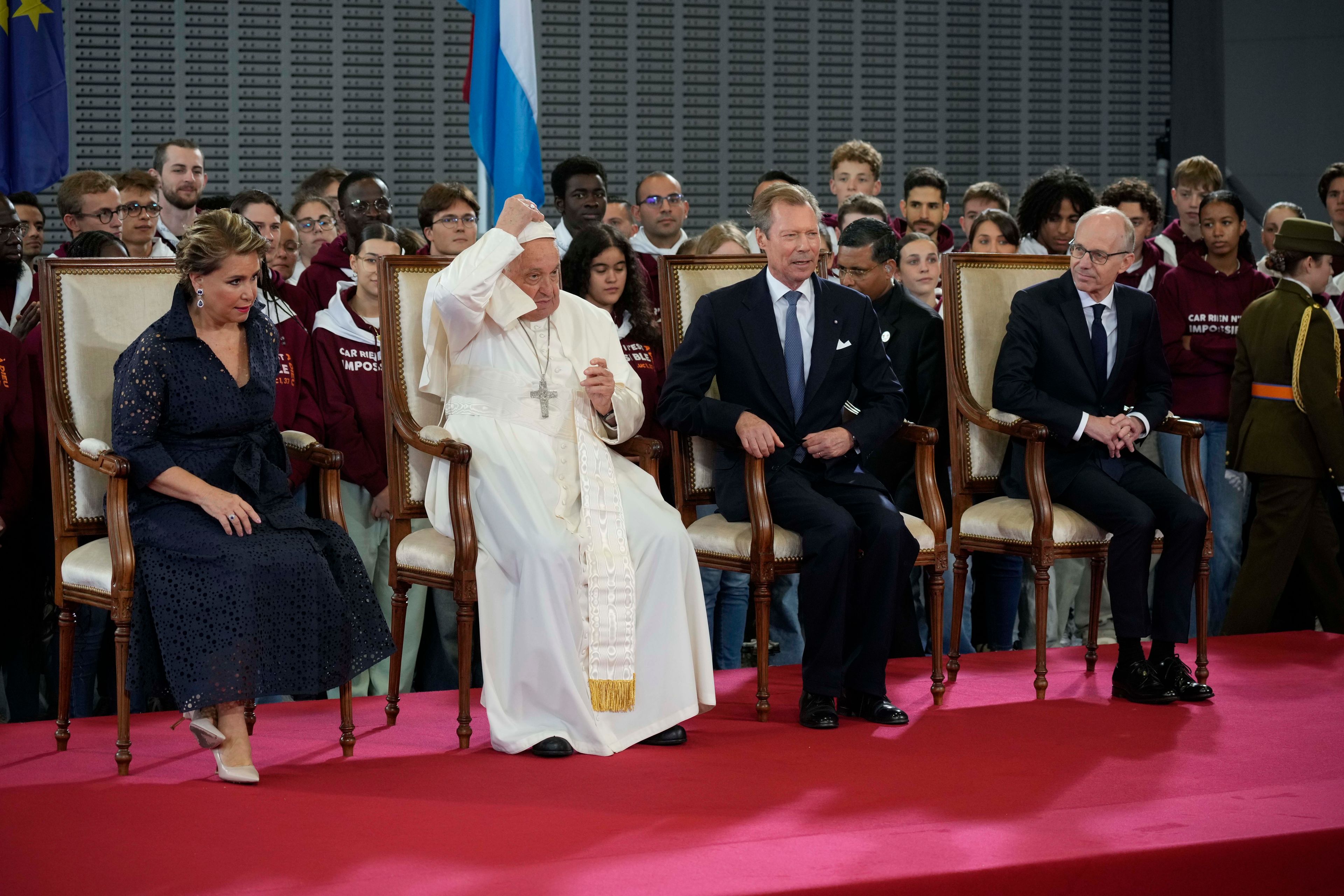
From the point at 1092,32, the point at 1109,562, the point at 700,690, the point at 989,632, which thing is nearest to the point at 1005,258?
the point at 1109,562

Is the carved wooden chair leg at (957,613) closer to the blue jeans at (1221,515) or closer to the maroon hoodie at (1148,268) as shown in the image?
the blue jeans at (1221,515)

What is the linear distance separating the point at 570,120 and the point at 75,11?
2.52 meters

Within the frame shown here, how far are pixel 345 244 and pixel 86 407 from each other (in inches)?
66.5

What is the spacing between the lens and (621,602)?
342 cm

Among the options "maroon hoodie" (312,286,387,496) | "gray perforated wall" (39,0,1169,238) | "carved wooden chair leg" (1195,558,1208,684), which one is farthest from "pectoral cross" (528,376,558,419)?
"gray perforated wall" (39,0,1169,238)

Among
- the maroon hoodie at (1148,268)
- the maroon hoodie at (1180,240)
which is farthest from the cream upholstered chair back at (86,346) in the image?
the maroon hoodie at (1180,240)

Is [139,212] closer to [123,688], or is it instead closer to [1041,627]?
[123,688]

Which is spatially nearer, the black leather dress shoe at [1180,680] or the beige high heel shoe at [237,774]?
the beige high heel shoe at [237,774]

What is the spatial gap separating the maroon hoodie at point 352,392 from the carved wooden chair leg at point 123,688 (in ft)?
3.79

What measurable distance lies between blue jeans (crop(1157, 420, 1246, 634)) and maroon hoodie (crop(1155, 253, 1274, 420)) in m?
0.09

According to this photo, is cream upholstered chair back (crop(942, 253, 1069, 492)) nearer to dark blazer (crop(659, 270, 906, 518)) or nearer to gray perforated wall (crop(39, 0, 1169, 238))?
dark blazer (crop(659, 270, 906, 518))

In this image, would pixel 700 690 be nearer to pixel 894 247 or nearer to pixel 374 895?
pixel 374 895

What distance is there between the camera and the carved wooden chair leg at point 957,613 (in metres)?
4.07

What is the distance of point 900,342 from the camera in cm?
458
